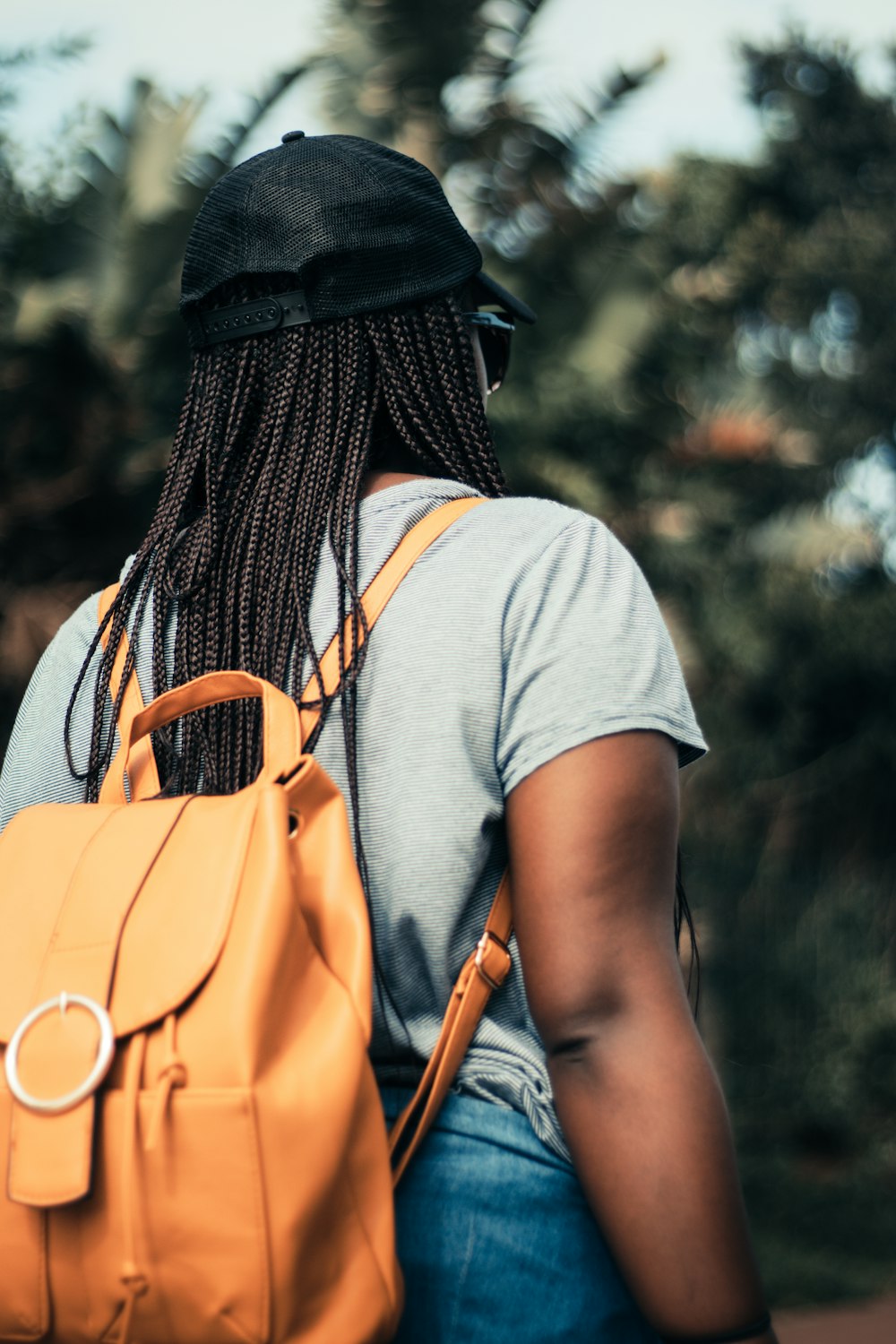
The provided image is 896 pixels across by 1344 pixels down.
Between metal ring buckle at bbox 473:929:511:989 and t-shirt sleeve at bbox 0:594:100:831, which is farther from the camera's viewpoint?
t-shirt sleeve at bbox 0:594:100:831

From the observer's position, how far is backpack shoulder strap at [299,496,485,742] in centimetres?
133

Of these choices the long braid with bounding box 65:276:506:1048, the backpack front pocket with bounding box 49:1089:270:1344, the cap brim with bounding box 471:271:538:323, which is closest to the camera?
the backpack front pocket with bounding box 49:1089:270:1344

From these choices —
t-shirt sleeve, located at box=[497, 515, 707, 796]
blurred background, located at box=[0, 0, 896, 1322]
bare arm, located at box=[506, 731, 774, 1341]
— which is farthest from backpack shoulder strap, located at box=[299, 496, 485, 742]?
blurred background, located at box=[0, 0, 896, 1322]

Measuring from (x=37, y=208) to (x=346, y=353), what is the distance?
621 cm

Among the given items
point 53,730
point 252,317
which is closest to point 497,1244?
point 53,730

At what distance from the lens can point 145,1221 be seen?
107cm

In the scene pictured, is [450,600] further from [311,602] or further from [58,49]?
[58,49]

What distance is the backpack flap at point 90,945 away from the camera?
109 centimetres

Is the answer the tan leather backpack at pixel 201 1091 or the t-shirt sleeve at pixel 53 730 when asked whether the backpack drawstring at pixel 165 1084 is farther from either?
the t-shirt sleeve at pixel 53 730

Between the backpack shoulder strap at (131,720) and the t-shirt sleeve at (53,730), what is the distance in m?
0.05

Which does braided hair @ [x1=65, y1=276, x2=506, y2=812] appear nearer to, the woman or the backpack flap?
the woman

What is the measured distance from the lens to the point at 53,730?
61.5 inches

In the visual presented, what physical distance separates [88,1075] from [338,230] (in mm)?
902

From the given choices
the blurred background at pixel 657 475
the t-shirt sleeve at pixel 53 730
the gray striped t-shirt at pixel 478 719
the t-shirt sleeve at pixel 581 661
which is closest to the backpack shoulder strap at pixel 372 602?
the gray striped t-shirt at pixel 478 719
